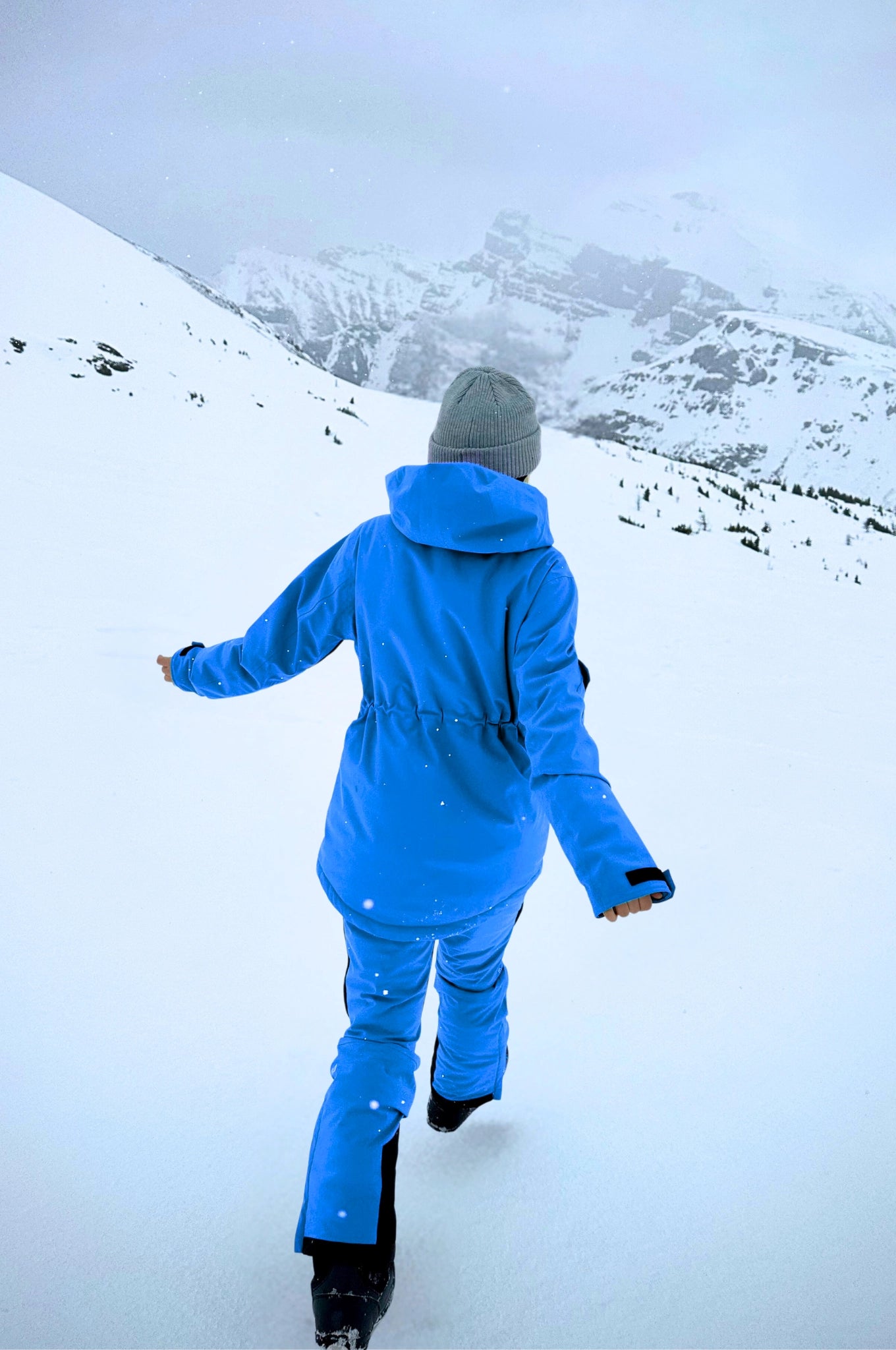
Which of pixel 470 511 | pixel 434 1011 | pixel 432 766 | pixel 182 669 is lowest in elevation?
pixel 434 1011

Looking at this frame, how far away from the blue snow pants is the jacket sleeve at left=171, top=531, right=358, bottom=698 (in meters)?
0.60

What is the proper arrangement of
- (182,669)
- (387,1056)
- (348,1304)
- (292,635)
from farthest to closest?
(182,669)
(292,635)
(387,1056)
(348,1304)

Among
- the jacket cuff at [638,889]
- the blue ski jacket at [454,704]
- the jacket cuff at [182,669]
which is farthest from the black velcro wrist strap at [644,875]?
the jacket cuff at [182,669]

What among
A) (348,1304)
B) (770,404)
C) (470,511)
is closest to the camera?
(348,1304)

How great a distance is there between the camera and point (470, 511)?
4.20 feet

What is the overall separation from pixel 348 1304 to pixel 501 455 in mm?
1545

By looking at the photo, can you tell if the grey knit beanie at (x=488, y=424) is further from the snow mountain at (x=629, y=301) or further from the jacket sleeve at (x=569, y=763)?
the snow mountain at (x=629, y=301)

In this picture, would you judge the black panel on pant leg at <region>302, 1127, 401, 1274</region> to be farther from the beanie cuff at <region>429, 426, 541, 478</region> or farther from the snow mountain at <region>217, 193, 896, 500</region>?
the snow mountain at <region>217, 193, 896, 500</region>

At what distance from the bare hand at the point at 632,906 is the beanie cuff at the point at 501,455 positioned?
0.82 meters

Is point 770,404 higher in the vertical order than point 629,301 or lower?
lower

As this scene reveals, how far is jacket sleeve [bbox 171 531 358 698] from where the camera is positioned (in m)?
1.53

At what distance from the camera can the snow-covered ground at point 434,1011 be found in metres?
1.36

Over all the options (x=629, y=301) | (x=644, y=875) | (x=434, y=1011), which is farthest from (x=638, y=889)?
(x=629, y=301)

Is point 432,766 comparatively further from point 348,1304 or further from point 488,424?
point 348,1304
